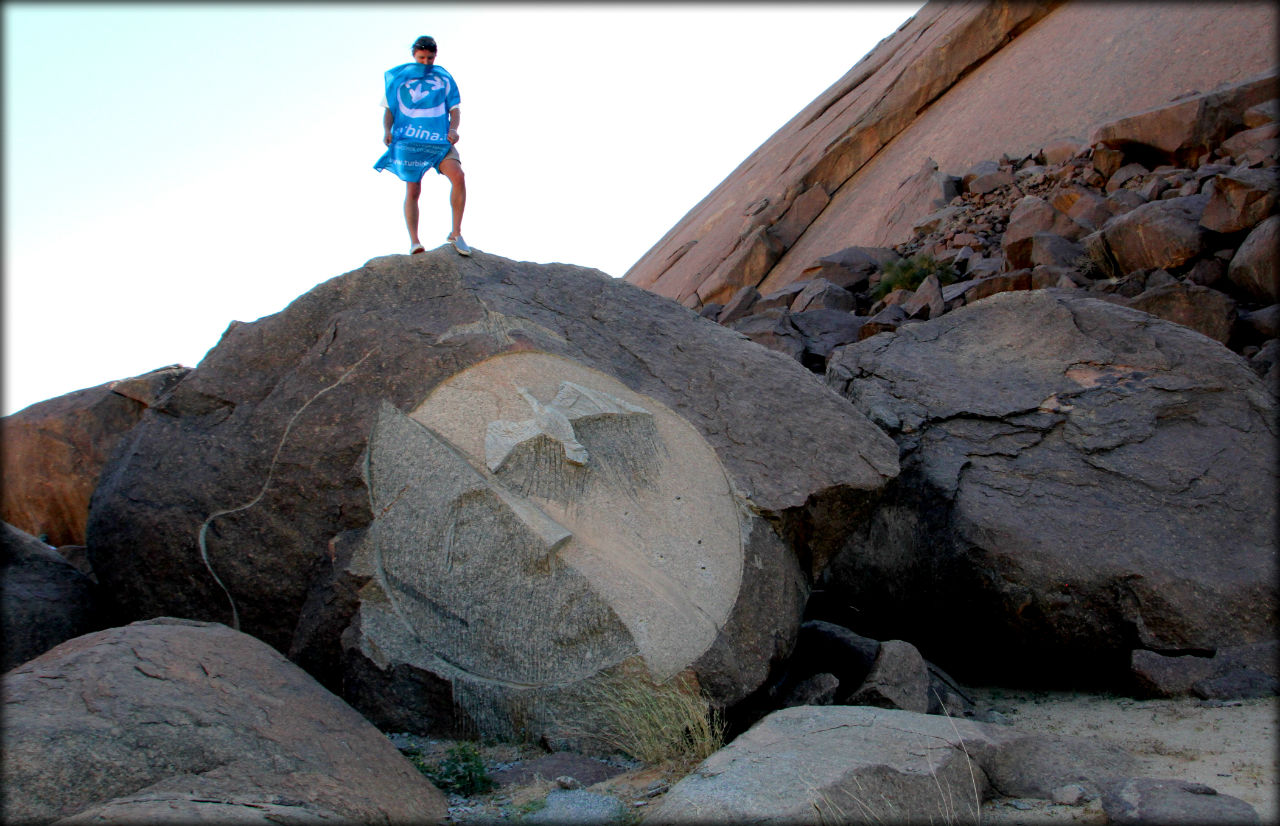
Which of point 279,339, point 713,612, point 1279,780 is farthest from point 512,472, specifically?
point 1279,780

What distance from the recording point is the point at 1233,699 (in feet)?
13.5

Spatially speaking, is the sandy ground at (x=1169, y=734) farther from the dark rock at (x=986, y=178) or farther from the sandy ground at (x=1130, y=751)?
the dark rock at (x=986, y=178)

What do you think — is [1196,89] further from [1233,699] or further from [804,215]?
[1233,699]

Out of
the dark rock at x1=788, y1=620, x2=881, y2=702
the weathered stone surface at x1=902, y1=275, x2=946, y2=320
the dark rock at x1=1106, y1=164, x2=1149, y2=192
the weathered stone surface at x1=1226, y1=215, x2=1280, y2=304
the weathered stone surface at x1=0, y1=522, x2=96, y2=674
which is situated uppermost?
the dark rock at x1=1106, y1=164, x2=1149, y2=192

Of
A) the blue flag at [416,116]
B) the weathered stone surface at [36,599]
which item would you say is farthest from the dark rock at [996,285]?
the weathered stone surface at [36,599]

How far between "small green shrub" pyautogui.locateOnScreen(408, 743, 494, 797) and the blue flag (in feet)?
10.8

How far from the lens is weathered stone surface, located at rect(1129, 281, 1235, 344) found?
693 centimetres

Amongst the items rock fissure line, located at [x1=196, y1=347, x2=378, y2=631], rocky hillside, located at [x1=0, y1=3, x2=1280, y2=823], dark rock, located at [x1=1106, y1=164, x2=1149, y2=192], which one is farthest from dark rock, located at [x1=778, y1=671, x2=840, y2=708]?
dark rock, located at [x1=1106, y1=164, x2=1149, y2=192]

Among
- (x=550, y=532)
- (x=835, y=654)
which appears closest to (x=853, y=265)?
(x=835, y=654)

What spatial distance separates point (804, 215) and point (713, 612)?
10155mm

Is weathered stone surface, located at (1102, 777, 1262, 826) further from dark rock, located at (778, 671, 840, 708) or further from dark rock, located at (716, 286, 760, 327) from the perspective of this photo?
dark rock, located at (716, 286, 760, 327)

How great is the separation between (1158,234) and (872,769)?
20.4ft

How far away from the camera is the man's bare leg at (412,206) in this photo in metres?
5.59

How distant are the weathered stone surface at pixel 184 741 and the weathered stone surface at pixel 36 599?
3.96 feet
